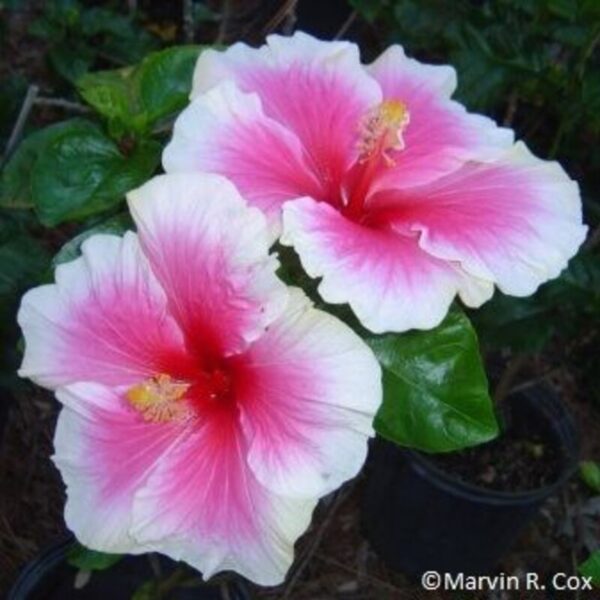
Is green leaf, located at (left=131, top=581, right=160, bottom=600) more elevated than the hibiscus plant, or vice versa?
the hibiscus plant

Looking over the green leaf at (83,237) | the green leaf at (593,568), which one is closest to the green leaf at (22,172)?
the green leaf at (83,237)

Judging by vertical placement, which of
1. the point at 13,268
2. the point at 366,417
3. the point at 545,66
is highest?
the point at 366,417

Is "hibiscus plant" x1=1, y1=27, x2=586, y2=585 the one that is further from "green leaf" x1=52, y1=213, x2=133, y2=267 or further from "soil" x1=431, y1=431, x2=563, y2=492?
"soil" x1=431, y1=431, x2=563, y2=492

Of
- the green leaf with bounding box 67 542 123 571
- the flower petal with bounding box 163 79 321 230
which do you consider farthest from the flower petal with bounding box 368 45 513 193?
the green leaf with bounding box 67 542 123 571

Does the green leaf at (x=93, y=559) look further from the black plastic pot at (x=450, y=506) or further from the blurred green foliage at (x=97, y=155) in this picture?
the black plastic pot at (x=450, y=506)

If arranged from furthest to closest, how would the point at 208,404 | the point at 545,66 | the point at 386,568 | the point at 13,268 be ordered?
the point at 386,568 → the point at 545,66 → the point at 13,268 → the point at 208,404

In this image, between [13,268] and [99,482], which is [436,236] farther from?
[13,268]

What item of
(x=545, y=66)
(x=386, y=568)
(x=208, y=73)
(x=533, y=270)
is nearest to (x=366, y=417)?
(x=533, y=270)

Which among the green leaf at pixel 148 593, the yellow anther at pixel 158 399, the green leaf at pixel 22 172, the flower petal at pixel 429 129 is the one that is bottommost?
the green leaf at pixel 148 593
